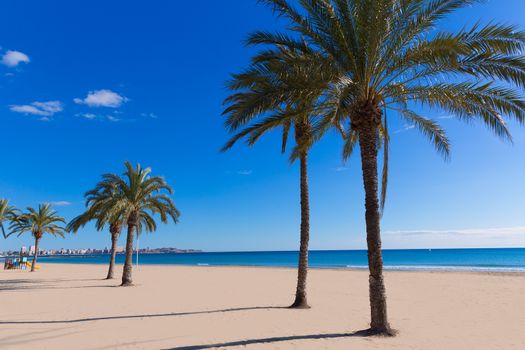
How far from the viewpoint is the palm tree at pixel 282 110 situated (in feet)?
32.3

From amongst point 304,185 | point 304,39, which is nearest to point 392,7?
point 304,39

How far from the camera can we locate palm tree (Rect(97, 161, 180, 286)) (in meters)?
21.4

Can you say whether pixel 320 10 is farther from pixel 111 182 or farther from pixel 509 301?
pixel 111 182

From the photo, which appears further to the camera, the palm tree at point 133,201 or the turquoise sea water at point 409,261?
the turquoise sea water at point 409,261

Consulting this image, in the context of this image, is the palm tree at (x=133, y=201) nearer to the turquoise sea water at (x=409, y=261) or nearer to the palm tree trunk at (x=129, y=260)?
the palm tree trunk at (x=129, y=260)

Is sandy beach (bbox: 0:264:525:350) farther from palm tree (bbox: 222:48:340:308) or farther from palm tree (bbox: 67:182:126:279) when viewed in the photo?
palm tree (bbox: 67:182:126:279)

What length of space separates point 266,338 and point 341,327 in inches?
97.7

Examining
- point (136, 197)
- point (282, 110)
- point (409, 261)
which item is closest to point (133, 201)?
point (136, 197)

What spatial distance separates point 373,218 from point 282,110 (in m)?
5.72

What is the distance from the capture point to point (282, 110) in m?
12.7

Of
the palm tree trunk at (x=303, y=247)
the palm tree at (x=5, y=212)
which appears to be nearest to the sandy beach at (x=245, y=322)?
the palm tree trunk at (x=303, y=247)

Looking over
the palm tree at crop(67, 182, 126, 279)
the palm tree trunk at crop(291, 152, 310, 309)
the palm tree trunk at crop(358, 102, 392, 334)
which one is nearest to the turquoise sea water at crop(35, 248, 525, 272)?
the palm tree at crop(67, 182, 126, 279)

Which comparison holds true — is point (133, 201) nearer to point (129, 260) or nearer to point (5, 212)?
point (129, 260)

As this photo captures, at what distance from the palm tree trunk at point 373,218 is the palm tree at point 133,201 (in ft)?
53.7
